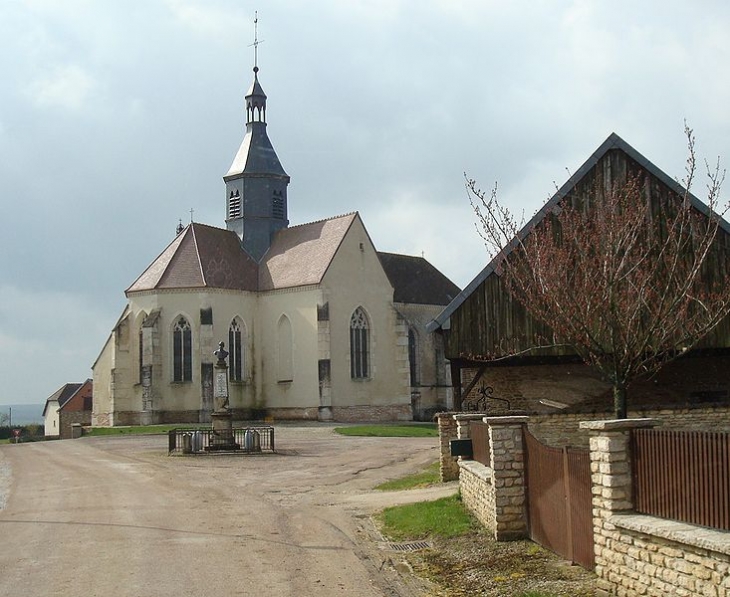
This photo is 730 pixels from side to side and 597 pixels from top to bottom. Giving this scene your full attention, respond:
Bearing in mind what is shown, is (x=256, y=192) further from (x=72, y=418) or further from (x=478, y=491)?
(x=478, y=491)

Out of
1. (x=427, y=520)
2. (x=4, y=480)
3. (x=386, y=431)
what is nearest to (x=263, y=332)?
(x=386, y=431)

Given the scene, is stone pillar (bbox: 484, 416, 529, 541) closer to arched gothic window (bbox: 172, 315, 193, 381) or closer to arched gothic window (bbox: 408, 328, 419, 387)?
arched gothic window (bbox: 172, 315, 193, 381)

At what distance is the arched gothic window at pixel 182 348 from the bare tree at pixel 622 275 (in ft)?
82.9

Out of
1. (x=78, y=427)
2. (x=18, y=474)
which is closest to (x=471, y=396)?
(x=18, y=474)

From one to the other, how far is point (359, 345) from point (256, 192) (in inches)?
424

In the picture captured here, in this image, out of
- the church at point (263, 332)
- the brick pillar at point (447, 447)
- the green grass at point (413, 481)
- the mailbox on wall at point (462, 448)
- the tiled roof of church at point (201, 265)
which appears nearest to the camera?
the mailbox on wall at point (462, 448)

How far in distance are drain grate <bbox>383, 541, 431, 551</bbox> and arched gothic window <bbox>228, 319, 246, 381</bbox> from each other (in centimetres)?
3319

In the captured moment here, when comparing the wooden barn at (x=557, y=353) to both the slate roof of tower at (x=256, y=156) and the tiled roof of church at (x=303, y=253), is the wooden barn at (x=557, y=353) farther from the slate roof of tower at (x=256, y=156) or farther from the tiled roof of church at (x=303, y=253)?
the slate roof of tower at (x=256, y=156)

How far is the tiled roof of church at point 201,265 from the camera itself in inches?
1748

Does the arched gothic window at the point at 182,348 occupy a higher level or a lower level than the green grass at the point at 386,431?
higher

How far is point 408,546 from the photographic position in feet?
40.5

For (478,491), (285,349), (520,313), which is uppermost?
(285,349)

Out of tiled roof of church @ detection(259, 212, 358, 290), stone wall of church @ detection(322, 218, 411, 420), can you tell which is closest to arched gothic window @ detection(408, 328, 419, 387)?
stone wall of church @ detection(322, 218, 411, 420)

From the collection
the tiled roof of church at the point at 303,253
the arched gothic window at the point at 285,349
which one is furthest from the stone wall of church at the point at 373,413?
the tiled roof of church at the point at 303,253
